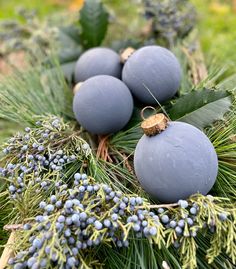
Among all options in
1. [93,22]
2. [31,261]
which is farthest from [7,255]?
[93,22]

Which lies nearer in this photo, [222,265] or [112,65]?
[222,265]

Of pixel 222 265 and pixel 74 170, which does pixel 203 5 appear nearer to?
pixel 74 170

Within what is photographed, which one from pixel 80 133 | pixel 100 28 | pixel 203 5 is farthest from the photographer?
pixel 203 5

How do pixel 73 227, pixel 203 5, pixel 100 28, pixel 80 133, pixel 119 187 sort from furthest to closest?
pixel 203 5
pixel 100 28
pixel 80 133
pixel 119 187
pixel 73 227

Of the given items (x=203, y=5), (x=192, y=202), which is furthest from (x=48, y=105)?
(x=203, y=5)

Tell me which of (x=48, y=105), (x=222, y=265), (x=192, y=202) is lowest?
(x=222, y=265)

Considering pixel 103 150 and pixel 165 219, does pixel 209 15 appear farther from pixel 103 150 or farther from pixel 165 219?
pixel 165 219

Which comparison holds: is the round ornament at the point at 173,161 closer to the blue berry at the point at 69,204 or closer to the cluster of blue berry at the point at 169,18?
the blue berry at the point at 69,204
